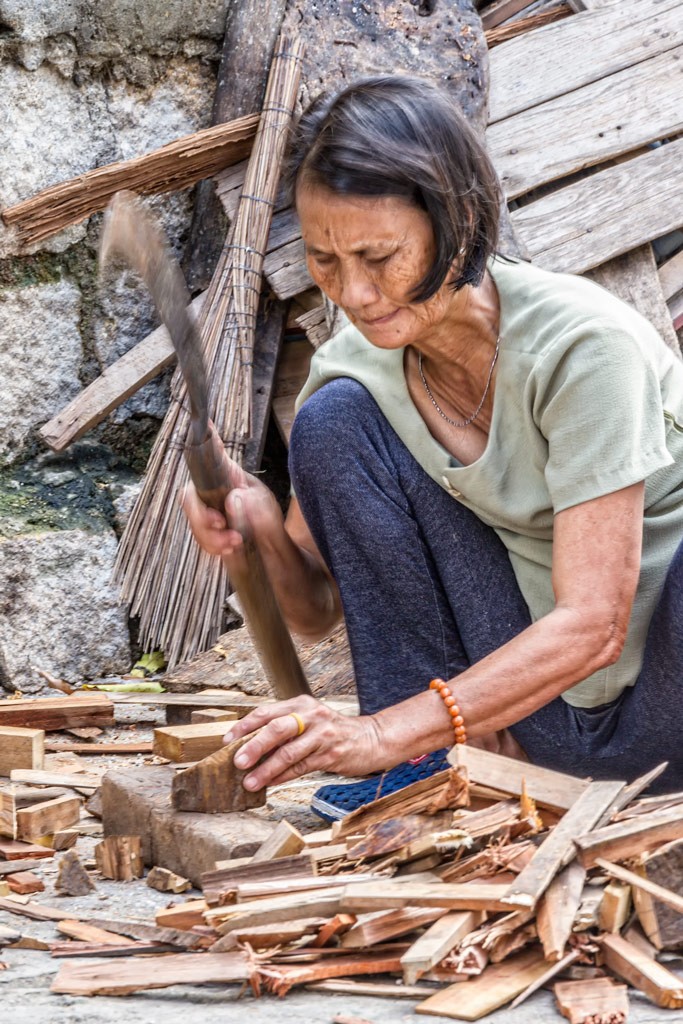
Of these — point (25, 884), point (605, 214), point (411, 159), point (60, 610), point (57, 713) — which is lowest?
point (25, 884)

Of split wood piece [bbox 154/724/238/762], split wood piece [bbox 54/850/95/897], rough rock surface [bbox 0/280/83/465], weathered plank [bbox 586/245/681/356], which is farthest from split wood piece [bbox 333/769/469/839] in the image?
weathered plank [bbox 586/245/681/356]

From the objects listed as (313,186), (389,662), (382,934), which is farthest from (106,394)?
(382,934)

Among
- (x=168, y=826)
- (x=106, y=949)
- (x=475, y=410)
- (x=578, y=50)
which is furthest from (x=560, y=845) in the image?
(x=578, y=50)

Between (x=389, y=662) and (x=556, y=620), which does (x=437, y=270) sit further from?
(x=389, y=662)

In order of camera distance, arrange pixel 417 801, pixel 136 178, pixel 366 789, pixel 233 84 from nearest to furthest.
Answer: pixel 417 801 → pixel 366 789 → pixel 136 178 → pixel 233 84

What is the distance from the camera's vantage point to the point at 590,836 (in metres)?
1.65

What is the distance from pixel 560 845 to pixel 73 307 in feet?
8.92

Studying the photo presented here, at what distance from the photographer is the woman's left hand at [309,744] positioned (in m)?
1.80

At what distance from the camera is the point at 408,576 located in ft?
7.66

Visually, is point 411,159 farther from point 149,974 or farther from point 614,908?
point 149,974

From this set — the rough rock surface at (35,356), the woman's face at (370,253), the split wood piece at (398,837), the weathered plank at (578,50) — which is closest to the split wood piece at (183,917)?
the split wood piece at (398,837)

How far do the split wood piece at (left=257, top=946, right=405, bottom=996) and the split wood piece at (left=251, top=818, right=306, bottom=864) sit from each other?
28cm

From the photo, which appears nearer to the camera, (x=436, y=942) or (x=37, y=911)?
(x=436, y=942)

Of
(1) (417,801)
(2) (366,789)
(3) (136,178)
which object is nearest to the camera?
(1) (417,801)
